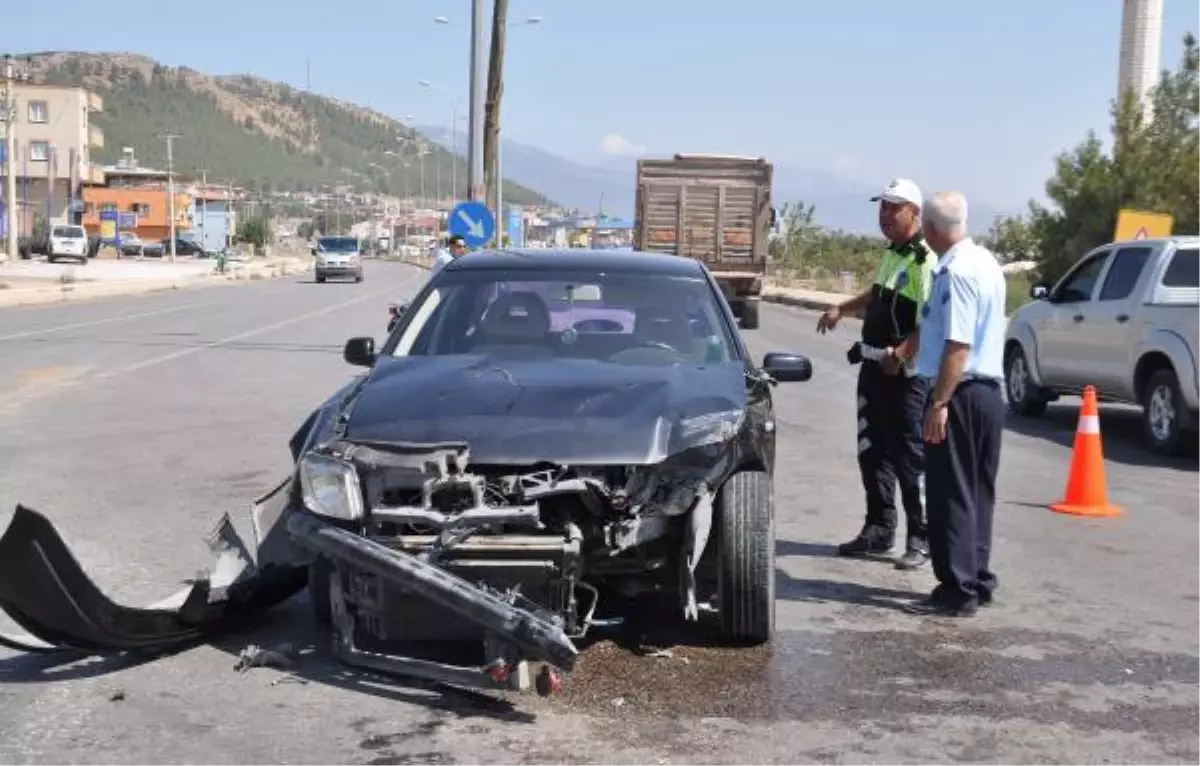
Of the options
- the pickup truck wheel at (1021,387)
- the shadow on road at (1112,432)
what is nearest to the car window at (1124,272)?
the shadow on road at (1112,432)

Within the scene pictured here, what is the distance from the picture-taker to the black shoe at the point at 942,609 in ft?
21.2

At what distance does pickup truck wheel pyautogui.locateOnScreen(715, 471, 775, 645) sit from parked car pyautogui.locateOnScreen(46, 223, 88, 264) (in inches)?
2839

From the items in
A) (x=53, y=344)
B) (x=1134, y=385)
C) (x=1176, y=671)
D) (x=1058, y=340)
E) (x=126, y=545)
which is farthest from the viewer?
(x=53, y=344)

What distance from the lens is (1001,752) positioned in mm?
4699

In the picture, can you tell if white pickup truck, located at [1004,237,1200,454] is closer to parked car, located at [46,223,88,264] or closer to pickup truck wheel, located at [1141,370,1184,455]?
pickup truck wheel, located at [1141,370,1184,455]

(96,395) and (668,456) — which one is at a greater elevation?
(668,456)

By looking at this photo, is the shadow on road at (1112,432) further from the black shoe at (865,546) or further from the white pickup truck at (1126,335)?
the black shoe at (865,546)

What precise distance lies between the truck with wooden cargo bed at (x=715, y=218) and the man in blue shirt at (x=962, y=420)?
77.5 ft

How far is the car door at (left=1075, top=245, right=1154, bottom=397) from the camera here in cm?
1273

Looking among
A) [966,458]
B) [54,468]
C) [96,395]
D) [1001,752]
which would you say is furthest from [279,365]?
[1001,752]

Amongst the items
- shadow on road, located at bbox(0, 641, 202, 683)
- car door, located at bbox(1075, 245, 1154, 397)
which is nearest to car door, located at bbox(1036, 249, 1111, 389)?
car door, located at bbox(1075, 245, 1154, 397)

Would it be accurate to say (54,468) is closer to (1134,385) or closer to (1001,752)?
(1001,752)

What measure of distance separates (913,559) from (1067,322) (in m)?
7.18

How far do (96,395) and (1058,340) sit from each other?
31.3 feet
